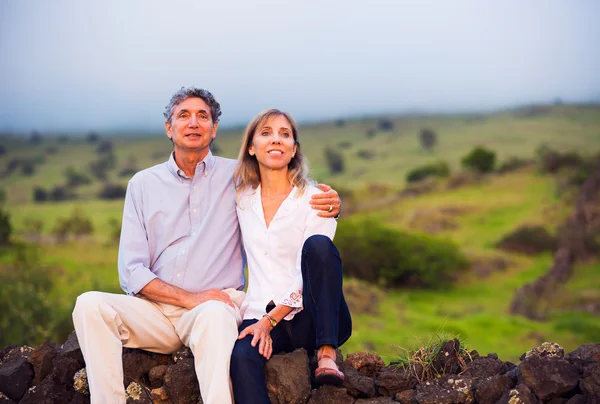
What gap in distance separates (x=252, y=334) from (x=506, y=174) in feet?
121

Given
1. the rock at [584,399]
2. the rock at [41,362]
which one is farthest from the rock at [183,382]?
the rock at [584,399]

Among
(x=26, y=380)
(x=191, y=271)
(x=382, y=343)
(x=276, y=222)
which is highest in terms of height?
(x=276, y=222)

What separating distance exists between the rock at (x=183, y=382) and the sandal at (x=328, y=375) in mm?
846

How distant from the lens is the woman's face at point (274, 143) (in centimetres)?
439

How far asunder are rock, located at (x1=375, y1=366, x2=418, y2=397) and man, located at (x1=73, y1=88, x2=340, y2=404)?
3.13 ft

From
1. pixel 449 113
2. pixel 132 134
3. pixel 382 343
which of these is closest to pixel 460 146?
pixel 449 113

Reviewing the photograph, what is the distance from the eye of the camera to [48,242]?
82.9 ft

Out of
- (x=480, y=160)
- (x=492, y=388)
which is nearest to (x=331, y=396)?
(x=492, y=388)

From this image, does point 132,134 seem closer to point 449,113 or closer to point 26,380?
point 449,113

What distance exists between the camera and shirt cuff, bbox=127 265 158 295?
4312 millimetres

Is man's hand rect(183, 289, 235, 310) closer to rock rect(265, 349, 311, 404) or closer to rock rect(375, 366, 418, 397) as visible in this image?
rock rect(265, 349, 311, 404)

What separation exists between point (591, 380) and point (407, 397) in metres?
1.03

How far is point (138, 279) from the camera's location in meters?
4.32

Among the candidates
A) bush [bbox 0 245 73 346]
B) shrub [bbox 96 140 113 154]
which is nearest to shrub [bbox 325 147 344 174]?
shrub [bbox 96 140 113 154]
